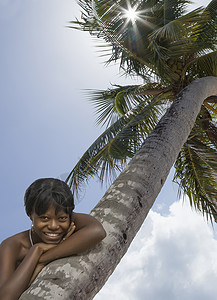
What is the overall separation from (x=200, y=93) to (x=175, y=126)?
57.4 inches

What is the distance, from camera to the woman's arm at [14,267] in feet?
4.42

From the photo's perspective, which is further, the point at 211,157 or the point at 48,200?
the point at 211,157

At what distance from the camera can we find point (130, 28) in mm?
5246

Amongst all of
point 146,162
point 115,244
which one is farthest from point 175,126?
point 115,244

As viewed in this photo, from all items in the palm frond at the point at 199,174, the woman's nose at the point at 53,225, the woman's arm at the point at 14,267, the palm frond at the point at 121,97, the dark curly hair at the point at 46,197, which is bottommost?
the woman's arm at the point at 14,267

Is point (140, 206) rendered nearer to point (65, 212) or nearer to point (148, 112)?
point (65, 212)

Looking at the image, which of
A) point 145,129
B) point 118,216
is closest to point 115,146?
point 145,129

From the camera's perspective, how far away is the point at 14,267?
1505 millimetres

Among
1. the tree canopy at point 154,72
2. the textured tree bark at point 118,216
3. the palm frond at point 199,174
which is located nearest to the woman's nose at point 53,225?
the textured tree bark at point 118,216

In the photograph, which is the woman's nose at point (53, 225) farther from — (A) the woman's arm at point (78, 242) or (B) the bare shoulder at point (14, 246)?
Answer: (B) the bare shoulder at point (14, 246)

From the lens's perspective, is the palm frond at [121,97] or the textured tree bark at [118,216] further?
the palm frond at [121,97]

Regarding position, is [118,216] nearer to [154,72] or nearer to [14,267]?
[14,267]

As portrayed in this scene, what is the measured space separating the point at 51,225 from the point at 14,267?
27 centimetres

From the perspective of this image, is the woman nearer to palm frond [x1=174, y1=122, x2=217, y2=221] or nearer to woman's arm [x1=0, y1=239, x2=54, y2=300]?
woman's arm [x1=0, y1=239, x2=54, y2=300]
